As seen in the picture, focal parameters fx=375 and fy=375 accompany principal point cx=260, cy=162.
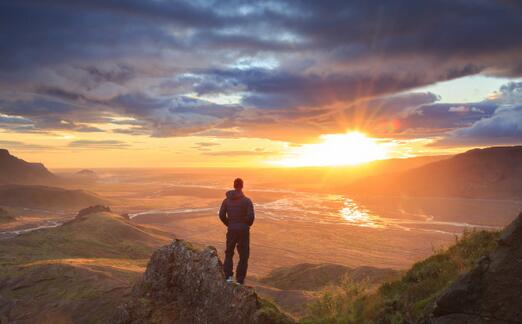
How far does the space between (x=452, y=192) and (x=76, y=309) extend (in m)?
151

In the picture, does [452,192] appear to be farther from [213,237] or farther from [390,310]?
[390,310]

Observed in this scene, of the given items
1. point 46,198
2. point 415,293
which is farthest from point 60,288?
point 46,198

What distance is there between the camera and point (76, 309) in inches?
687

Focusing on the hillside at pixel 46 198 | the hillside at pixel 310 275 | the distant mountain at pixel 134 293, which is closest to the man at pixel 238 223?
the distant mountain at pixel 134 293

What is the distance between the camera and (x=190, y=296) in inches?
384

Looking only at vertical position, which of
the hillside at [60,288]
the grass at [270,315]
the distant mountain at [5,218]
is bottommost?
the distant mountain at [5,218]

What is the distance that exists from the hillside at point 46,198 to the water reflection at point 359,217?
74.6 meters

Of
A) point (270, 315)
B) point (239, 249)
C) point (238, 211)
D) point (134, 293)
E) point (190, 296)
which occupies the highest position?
point (238, 211)

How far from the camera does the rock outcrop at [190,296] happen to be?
8531 mm

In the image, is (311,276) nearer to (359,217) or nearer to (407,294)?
(407,294)

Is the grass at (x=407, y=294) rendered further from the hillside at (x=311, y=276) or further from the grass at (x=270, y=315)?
the hillside at (x=311, y=276)

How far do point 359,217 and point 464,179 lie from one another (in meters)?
93.9

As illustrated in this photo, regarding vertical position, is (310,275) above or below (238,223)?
below

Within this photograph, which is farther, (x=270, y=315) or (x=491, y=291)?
(x=270, y=315)
